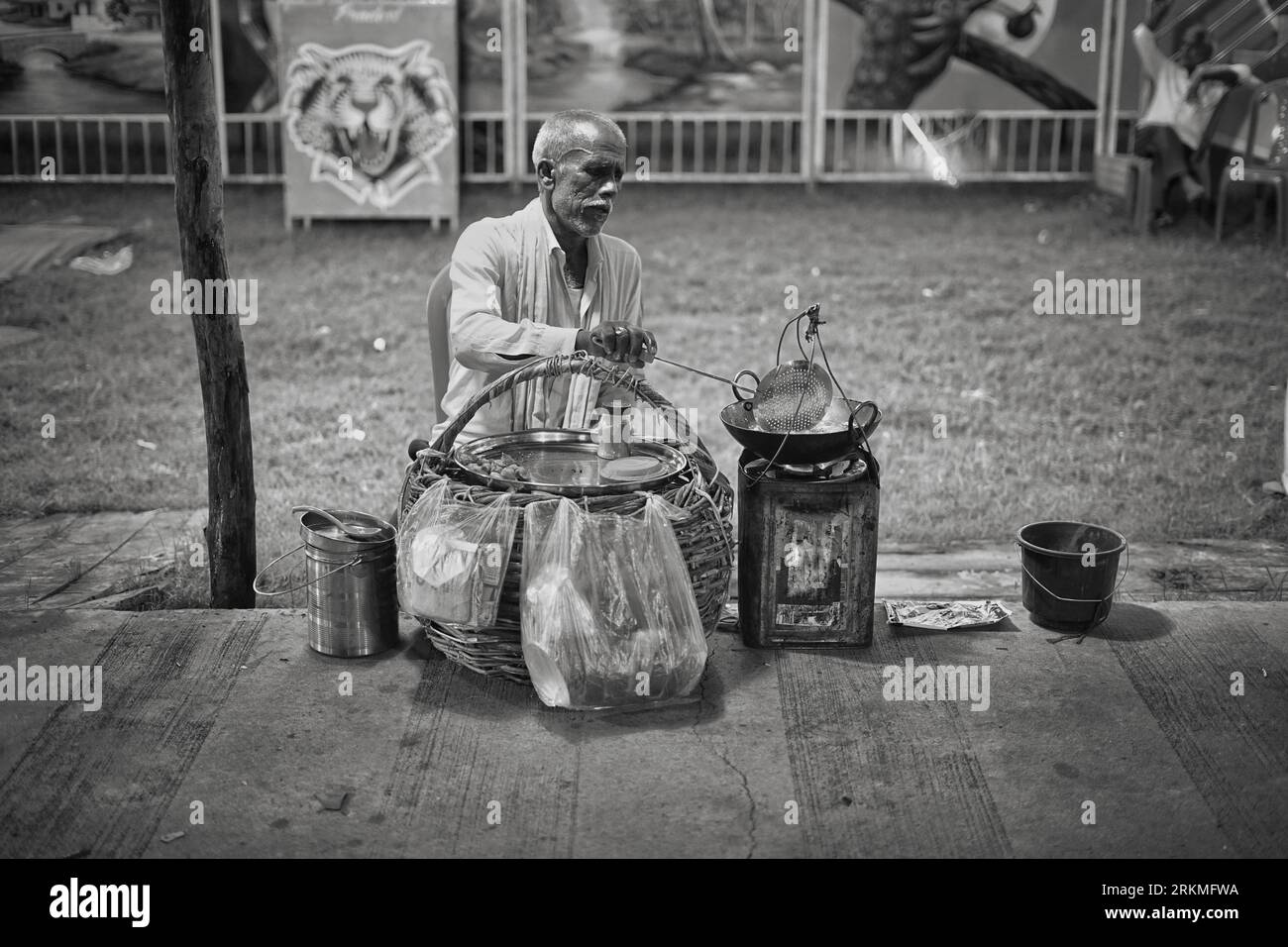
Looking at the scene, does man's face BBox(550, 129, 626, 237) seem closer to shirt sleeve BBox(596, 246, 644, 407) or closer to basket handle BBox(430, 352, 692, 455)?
shirt sleeve BBox(596, 246, 644, 407)

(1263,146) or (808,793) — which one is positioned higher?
(1263,146)

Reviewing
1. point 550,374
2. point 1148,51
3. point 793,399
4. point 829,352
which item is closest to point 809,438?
point 793,399

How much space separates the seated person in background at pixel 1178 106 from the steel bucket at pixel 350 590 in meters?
Result: 9.24

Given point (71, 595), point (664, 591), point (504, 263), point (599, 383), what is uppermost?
point (504, 263)

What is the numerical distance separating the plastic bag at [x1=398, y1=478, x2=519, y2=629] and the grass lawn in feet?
4.79

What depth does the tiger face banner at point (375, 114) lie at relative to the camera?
11.9 meters

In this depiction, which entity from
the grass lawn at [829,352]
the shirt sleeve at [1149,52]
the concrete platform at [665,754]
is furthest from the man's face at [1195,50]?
the concrete platform at [665,754]

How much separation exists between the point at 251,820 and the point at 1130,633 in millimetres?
2888

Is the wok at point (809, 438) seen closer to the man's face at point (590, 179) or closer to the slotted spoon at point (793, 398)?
the slotted spoon at point (793, 398)

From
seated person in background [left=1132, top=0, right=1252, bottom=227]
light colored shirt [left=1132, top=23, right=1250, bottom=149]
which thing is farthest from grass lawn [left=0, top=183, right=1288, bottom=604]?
light colored shirt [left=1132, top=23, right=1250, bottom=149]

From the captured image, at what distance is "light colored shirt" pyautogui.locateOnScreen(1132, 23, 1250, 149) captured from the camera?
11505mm

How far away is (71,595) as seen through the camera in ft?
17.1
